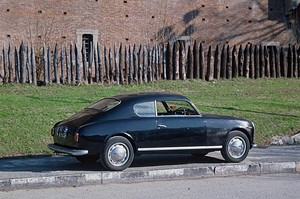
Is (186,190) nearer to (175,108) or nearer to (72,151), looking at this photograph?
(72,151)

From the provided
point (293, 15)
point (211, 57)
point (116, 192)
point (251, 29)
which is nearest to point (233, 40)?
point (251, 29)

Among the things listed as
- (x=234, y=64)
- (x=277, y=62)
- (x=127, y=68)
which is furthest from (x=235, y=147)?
(x=277, y=62)

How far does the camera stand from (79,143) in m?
9.61

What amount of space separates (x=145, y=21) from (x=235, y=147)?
18604mm

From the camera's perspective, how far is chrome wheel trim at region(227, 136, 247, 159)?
1072 cm

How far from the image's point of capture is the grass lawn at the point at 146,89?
42.3ft

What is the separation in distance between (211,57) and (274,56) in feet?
11.1

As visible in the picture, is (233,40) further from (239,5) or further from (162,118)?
(162,118)

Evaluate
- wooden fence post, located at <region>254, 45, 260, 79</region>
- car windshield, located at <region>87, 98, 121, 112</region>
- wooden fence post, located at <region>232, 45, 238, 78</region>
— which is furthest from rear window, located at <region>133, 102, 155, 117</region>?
wooden fence post, located at <region>254, 45, 260, 79</region>

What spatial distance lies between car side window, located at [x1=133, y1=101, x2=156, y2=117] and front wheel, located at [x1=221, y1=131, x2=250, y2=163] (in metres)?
1.59

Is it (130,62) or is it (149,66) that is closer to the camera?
(130,62)

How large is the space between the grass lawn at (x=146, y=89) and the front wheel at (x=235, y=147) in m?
3.30

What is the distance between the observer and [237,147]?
10750 millimetres

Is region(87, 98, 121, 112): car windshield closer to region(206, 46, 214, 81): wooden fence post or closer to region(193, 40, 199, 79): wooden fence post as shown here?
region(193, 40, 199, 79): wooden fence post
